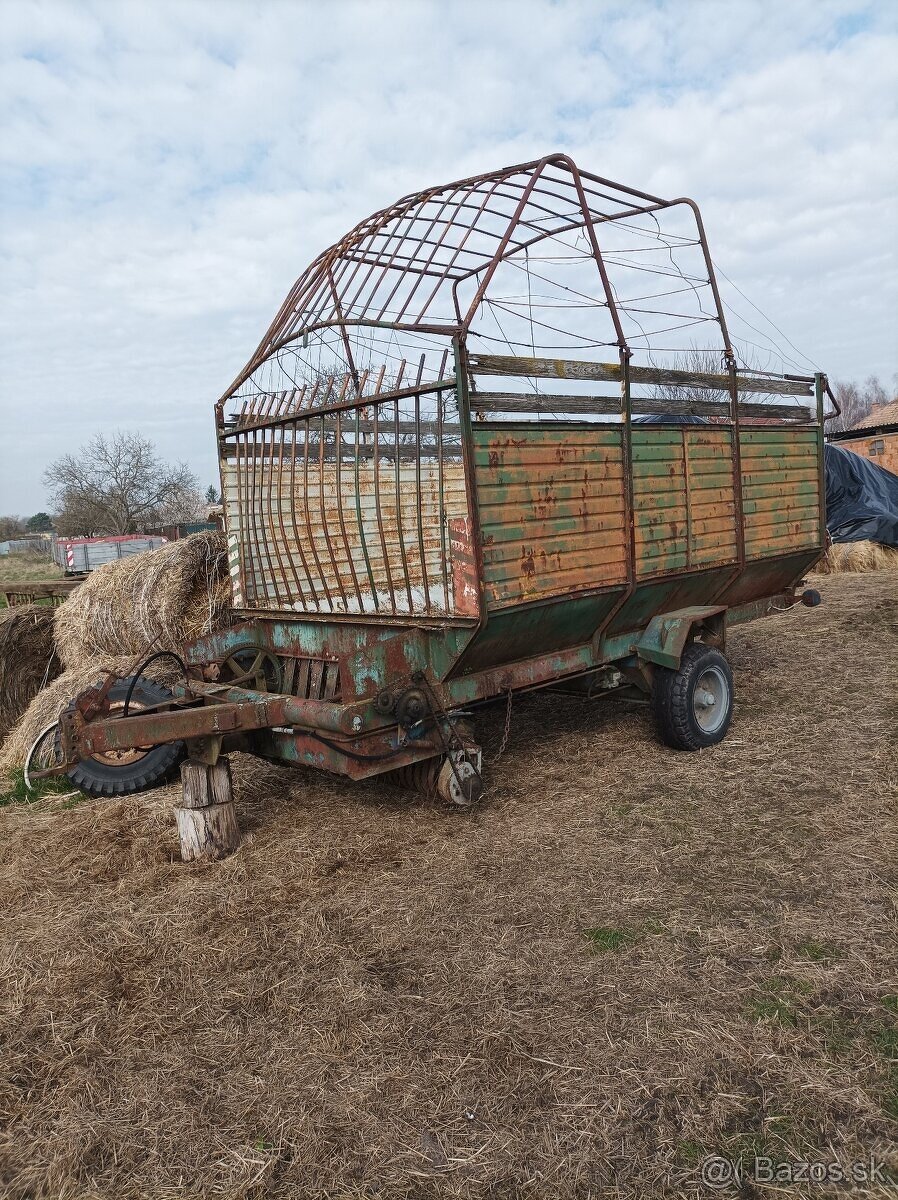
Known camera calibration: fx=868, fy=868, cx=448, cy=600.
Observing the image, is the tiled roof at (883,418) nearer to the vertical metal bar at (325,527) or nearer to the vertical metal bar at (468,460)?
the vertical metal bar at (325,527)

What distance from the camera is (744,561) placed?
269 inches

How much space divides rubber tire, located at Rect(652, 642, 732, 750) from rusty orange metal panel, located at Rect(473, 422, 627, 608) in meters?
1.00

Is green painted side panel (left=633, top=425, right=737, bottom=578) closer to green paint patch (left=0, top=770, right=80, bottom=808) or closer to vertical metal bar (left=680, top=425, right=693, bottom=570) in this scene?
vertical metal bar (left=680, top=425, right=693, bottom=570)

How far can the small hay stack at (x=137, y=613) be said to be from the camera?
7.30m

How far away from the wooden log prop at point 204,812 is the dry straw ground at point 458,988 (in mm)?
144

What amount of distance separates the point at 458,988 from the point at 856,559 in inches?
576

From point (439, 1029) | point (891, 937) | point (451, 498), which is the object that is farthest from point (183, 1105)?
point (451, 498)

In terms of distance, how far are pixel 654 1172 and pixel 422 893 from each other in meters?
1.91

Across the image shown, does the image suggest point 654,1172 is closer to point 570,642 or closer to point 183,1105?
point 183,1105

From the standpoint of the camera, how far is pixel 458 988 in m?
3.38

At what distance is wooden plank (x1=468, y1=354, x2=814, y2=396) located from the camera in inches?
183

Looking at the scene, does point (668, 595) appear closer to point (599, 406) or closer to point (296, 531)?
point (599, 406)

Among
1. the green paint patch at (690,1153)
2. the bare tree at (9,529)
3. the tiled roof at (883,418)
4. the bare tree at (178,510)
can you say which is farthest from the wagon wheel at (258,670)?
the bare tree at (9,529)

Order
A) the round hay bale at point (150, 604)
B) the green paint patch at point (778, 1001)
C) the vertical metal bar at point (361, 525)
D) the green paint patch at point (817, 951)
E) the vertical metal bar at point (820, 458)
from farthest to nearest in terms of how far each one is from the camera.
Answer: the vertical metal bar at point (820, 458) < the round hay bale at point (150, 604) < the vertical metal bar at point (361, 525) < the green paint patch at point (817, 951) < the green paint patch at point (778, 1001)
